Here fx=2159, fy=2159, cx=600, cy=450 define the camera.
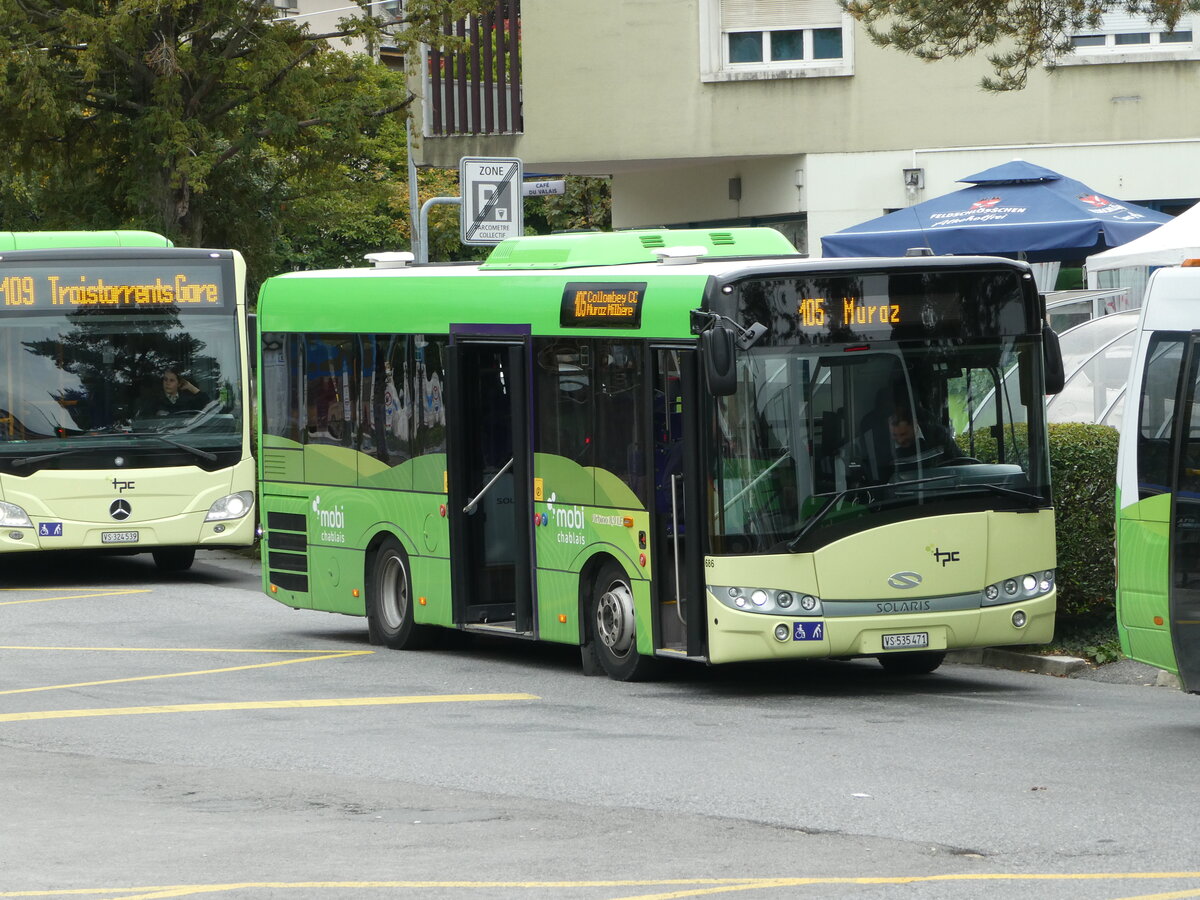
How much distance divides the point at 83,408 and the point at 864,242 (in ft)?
24.1

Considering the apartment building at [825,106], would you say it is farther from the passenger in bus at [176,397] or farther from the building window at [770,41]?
the passenger in bus at [176,397]

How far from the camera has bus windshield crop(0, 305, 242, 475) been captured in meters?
19.7

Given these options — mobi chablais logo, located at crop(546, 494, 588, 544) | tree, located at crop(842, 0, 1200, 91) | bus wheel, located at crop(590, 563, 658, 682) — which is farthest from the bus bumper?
tree, located at crop(842, 0, 1200, 91)

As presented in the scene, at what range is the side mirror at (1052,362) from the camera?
1279 cm

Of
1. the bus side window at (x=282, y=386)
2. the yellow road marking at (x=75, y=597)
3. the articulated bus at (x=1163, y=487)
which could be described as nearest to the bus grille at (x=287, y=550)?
the bus side window at (x=282, y=386)

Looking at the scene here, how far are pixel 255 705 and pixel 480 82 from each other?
18.1m

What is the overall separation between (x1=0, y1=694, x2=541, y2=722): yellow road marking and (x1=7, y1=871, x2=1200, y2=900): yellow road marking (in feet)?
16.2

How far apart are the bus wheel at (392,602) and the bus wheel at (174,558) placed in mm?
5955

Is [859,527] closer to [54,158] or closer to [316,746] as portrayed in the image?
[316,746]

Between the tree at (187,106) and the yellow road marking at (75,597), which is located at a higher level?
the tree at (187,106)

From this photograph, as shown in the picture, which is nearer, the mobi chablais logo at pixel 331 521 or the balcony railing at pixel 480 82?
the mobi chablais logo at pixel 331 521

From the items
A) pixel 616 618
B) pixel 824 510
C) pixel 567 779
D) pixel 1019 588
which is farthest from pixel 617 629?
pixel 567 779

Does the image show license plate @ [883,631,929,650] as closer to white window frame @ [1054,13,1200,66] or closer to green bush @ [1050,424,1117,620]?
green bush @ [1050,424,1117,620]

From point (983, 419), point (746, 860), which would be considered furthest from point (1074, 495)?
point (746, 860)
